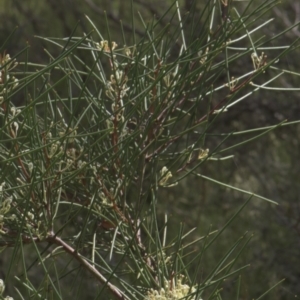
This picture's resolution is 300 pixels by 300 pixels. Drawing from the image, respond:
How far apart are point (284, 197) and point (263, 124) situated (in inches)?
10.3

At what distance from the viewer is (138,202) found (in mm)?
740

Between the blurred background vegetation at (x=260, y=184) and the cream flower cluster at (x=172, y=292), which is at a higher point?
the cream flower cluster at (x=172, y=292)

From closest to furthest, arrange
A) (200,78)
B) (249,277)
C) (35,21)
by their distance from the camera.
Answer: (200,78), (249,277), (35,21)

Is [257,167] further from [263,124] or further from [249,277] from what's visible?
[249,277]

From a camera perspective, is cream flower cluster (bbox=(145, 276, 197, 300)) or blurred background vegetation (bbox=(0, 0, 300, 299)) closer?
cream flower cluster (bbox=(145, 276, 197, 300))

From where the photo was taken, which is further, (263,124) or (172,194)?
(172,194)

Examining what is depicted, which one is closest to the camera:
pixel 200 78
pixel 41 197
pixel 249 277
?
pixel 41 197

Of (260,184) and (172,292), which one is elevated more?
(172,292)

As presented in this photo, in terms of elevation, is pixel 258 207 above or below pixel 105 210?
below

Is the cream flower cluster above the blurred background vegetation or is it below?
above

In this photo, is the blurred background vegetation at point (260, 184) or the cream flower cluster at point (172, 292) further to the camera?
the blurred background vegetation at point (260, 184)

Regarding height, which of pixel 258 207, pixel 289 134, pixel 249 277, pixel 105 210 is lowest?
pixel 249 277

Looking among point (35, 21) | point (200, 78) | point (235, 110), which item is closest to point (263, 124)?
point (235, 110)

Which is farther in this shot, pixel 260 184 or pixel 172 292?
pixel 260 184
